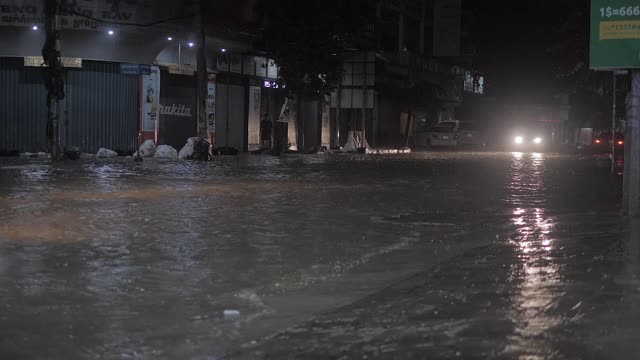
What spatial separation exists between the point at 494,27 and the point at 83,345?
A: 72.9 metres

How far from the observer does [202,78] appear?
1328 inches

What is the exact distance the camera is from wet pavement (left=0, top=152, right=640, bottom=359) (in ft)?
21.3

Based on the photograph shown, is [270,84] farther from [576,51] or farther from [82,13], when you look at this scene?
[576,51]

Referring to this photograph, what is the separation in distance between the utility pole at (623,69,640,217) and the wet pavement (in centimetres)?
62

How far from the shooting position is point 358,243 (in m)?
11.6

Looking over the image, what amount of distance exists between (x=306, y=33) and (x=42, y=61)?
12300mm

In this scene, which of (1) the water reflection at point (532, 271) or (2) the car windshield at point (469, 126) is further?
(2) the car windshield at point (469, 126)

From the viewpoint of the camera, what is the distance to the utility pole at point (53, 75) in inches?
1144

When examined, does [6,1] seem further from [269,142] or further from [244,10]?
[269,142]

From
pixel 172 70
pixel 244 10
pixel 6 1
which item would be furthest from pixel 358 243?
pixel 244 10

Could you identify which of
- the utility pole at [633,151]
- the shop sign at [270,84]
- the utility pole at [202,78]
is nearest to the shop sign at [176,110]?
the utility pole at [202,78]

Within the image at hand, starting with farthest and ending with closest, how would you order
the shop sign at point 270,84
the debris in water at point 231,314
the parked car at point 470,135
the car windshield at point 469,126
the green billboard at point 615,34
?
the car windshield at point 469,126 < the parked car at point 470,135 < the shop sign at point 270,84 < the green billboard at point 615,34 < the debris in water at point 231,314

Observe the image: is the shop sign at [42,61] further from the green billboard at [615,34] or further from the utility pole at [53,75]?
the green billboard at [615,34]

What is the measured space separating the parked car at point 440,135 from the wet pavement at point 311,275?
3579 cm
